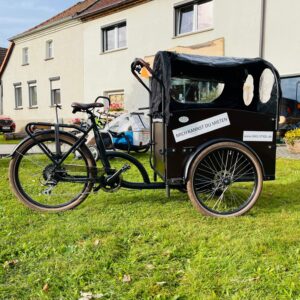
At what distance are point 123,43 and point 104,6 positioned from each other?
1933 millimetres

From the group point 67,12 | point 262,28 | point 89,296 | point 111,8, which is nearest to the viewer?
point 89,296

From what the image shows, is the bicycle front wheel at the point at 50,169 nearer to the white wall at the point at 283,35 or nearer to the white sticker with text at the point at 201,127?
the white sticker with text at the point at 201,127

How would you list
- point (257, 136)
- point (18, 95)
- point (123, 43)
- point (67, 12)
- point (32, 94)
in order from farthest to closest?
point (18, 95) → point (32, 94) → point (67, 12) → point (123, 43) → point (257, 136)

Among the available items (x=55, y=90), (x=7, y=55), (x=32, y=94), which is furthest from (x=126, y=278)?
(x=7, y=55)

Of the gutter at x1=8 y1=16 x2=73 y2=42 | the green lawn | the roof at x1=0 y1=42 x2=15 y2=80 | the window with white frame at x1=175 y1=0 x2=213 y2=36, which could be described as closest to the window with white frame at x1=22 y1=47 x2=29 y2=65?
the gutter at x1=8 y1=16 x2=73 y2=42

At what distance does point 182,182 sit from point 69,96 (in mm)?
16283

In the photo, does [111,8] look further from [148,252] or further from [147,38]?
[148,252]

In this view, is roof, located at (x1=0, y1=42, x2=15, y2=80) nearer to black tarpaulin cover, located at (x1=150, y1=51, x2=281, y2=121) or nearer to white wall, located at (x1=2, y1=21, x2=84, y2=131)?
white wall, located at (x1=2, y1=21, x2=84, y2=131)

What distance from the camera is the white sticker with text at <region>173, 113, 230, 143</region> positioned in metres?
3.67

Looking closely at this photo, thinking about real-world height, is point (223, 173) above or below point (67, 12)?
below

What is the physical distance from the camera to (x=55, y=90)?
66.5 ft

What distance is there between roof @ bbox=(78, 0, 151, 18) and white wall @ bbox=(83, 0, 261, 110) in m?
0.27

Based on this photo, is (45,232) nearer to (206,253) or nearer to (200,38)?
(206,253)

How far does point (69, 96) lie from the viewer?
1905cm
